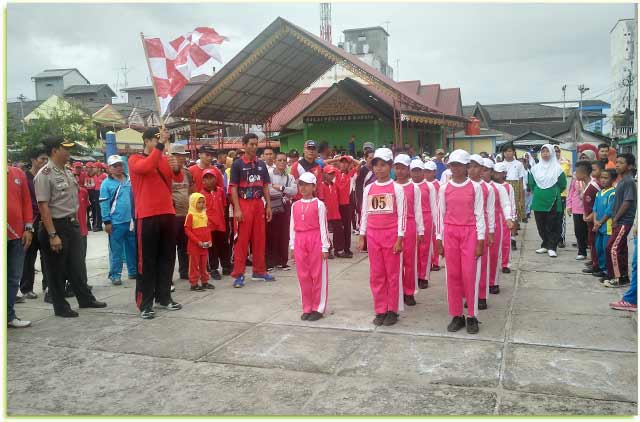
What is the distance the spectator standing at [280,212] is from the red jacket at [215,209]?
2.55ft

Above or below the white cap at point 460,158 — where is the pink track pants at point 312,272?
below

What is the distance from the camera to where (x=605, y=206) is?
6.99m

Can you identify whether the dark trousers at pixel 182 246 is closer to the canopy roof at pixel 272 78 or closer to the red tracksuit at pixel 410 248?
the red tracksuit at pixel 410 248

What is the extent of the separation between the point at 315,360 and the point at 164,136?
2940mm

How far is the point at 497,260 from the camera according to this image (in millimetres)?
6648

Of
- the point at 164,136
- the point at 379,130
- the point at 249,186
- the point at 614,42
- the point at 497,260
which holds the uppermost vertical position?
the point at 614,42

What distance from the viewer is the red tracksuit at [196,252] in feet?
23.6

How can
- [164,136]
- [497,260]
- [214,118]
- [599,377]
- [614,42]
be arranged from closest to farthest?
[599,377] < [164,136] < [497,260] < [214,118] < [614,42]

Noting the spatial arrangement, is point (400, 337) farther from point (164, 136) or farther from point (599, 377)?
point (164, 136)

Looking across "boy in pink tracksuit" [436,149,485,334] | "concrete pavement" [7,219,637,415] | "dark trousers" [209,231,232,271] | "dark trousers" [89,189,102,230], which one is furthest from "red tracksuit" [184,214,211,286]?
"dark trousers" [89,189,102,230]

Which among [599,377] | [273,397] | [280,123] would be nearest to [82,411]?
[273,397]

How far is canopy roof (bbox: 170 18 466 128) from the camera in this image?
1603 cm

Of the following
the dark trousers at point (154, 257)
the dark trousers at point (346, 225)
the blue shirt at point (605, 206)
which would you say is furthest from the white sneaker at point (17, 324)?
the blue shirt at point (605, 206)

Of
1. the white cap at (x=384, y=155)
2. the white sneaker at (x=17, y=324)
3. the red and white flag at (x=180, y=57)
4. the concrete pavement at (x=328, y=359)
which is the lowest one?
the concrete pavement at (x=328, y=359)
